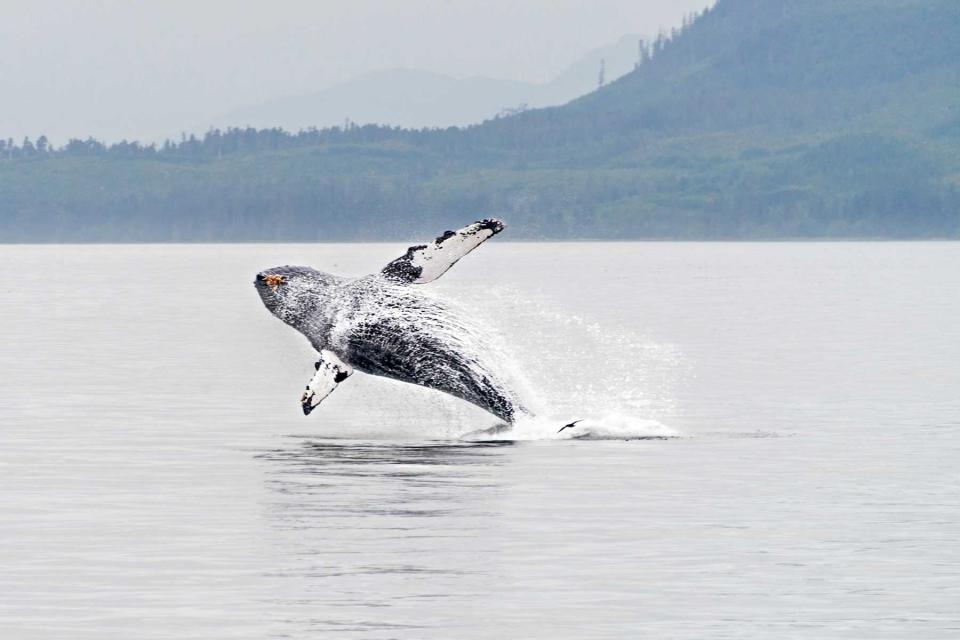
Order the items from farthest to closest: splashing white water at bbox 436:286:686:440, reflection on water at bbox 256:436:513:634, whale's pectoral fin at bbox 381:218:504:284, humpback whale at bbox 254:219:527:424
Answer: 1. splashing white water at bbox 436:286:686:440
2. whale's pectoral fin at bbox 381:218:504:284
3. humpback whale at bbox 254:219:527:424
4. reflection on water at bbox 256:436:513:634

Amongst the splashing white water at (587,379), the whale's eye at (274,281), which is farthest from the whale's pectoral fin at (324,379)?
the splashing white water at (587,379)

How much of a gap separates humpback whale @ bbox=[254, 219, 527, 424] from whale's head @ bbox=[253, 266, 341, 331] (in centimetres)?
2

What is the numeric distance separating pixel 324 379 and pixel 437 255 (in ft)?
10.3

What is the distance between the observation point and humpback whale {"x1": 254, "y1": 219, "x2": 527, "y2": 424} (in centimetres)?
2939

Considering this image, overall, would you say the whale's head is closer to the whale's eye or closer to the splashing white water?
the whale's eye

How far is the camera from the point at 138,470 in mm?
28203

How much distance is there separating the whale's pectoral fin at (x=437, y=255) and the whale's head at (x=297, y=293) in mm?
1376

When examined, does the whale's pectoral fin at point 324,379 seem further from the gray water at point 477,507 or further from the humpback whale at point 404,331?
the gray water at point 477,507

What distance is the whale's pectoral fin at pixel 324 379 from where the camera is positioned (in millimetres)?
28766

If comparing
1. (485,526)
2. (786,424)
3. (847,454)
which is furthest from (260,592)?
(786,424)

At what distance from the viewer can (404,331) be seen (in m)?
29.6

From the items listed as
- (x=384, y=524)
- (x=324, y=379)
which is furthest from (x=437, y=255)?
(x=384, y=524)

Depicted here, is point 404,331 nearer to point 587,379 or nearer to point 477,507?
point 477,507

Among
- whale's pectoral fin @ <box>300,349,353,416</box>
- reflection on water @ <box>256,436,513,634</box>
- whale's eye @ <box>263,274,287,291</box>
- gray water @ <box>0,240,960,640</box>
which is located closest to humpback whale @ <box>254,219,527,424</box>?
whale's pectoral fin @ <box>300,349,353,416</box>
